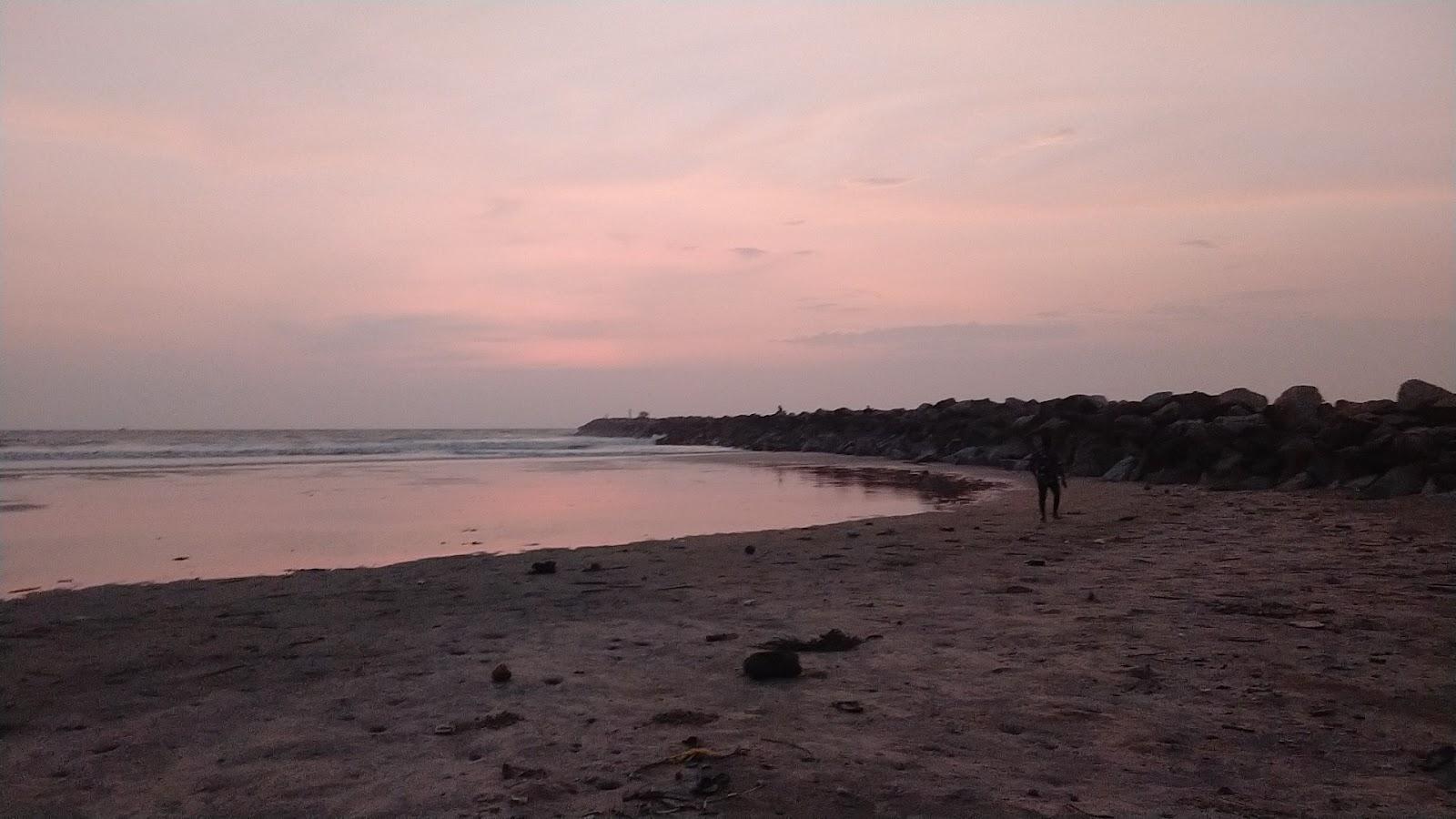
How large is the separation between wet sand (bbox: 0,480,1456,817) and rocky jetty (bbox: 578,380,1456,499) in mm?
6369

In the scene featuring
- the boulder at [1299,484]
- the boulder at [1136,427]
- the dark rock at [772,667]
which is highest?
the boulder at [1136,427]

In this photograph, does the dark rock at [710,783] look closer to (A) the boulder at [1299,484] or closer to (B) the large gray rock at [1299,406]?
(A) the boulder at [1299,484]

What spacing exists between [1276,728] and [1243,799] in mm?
918

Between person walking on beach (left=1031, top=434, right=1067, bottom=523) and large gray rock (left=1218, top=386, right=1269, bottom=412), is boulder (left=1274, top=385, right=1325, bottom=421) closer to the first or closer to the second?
large gray rock (left=1218, top=386, right=1269, bottom=412)

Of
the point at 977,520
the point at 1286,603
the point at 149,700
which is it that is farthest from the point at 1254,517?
the point at 149,700

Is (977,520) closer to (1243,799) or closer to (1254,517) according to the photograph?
(1254,517)

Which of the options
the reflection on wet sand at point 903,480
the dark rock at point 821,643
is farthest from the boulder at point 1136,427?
the dark rock at point 821,643

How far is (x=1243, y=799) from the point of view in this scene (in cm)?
341

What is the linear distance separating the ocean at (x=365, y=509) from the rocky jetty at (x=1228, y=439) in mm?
3685

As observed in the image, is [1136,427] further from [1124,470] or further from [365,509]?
[365,509]

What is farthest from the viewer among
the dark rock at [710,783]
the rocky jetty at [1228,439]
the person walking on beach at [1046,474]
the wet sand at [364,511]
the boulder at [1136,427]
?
the boulder at [1136,427]

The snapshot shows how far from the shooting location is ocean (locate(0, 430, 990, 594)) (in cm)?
1019

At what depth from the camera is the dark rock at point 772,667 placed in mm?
5035

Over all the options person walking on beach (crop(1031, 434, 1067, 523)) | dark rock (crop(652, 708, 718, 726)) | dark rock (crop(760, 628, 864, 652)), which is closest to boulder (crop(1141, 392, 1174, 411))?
person walking on beach (crop(1031, 434, 1067, 523))
